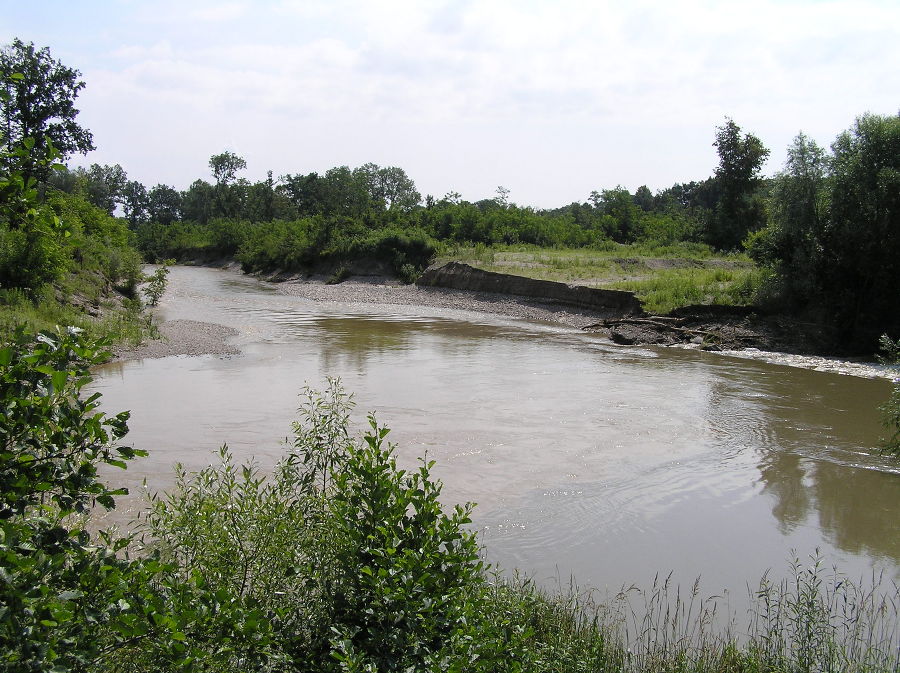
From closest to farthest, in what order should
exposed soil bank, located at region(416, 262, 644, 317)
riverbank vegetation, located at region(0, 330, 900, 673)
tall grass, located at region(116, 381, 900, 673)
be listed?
riverbank vegetation, located at region(0, 330, 900, 673), tall grass, located at region(116, 381, 900, 673), exposed soil bank, located at region(416, 262, 644, 317)

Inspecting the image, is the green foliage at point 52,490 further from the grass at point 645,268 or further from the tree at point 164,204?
the tree at point 164,204

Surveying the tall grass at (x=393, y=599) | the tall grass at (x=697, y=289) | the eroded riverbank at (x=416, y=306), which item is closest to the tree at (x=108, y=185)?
the eroded riverbank at (x=416, y=306)

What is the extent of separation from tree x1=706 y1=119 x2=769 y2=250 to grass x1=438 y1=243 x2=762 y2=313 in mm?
3132

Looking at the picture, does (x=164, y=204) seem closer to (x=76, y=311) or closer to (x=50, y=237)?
(x=76, y=311)

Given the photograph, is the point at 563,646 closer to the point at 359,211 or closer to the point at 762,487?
the point at 762,487

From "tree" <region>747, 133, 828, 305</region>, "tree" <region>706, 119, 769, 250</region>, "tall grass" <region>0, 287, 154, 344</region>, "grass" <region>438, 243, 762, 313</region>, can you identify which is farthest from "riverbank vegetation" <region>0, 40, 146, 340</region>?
"tree" <region>706, 119, 769, 250</region>

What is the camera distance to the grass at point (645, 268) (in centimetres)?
2934

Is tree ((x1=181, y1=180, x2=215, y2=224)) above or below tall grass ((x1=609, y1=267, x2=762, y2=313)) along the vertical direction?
above

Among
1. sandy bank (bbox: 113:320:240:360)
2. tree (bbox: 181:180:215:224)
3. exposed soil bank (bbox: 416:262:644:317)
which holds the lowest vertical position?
sandy bank (bbox: 113:320:240:360)

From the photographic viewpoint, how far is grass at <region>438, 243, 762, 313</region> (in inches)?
1155

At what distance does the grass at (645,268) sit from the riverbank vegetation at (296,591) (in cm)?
2349

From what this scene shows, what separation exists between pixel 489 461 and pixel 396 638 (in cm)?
784

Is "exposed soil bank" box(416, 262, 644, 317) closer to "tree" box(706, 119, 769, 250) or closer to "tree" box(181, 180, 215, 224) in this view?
"tree" box(706, 119, 769, 250)

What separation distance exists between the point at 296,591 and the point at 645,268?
1433 inches
